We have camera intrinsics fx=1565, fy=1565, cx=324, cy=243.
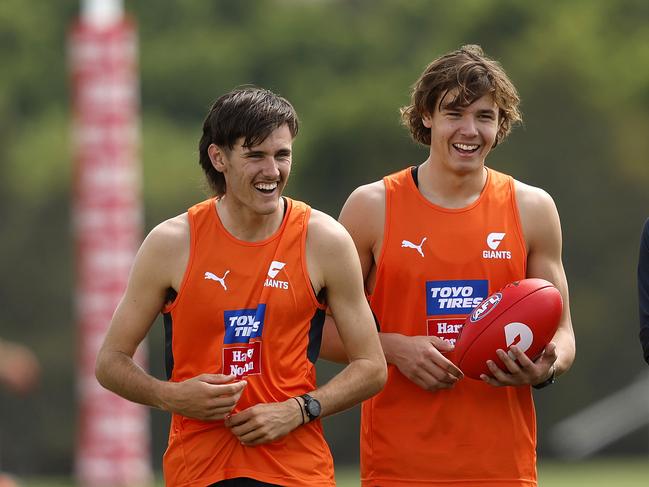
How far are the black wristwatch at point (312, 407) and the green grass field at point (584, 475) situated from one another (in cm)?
1094

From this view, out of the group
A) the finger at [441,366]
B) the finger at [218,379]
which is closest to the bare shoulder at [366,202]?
the finger at [441,366]

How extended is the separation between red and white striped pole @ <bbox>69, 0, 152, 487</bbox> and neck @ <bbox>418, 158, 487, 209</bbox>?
14295 millimetres

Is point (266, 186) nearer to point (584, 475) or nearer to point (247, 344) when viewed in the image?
point (247, 344)

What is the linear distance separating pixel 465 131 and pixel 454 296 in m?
0.59

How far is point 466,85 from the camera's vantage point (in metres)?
5.52

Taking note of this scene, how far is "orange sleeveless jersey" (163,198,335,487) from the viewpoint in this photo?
16.6 ft

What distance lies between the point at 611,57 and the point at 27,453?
17514 mm

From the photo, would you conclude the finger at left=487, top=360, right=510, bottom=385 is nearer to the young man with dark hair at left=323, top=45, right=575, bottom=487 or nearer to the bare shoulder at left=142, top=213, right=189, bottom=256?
the young man with dark hair at left=323, top=45, right=575, bottom=487

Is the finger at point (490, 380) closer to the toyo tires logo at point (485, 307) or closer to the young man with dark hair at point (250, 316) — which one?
the toyo tires logo at point (485, 307)

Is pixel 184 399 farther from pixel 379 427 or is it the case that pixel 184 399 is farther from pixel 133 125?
pixel 133 125

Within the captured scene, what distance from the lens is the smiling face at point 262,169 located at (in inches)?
199

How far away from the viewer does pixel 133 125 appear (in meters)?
20.9

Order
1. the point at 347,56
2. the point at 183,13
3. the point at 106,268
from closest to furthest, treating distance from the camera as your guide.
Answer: the point at 106,268, the point at 347,56, the point at 183,13

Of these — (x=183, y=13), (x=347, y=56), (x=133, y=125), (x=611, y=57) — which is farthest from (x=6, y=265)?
(x=183, y=13)
